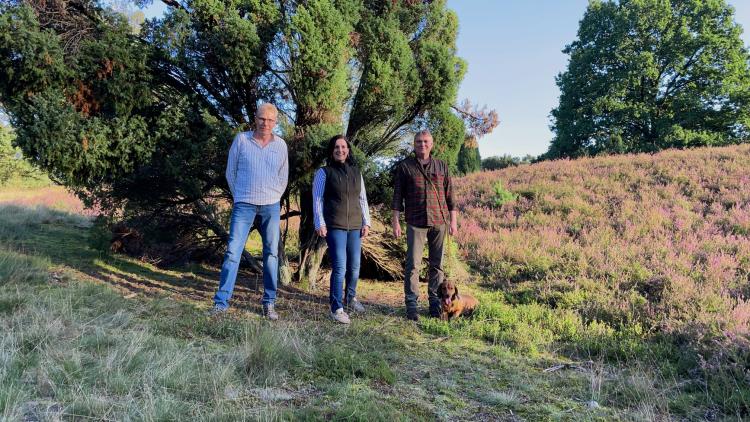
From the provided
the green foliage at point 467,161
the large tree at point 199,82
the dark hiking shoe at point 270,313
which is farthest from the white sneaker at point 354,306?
the green foliage at point 467,161

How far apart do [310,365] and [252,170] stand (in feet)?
6.94

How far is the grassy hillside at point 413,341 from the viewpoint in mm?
2490

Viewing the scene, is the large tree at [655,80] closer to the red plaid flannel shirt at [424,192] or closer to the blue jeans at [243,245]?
the red plaid flannel shirt at [424,192]

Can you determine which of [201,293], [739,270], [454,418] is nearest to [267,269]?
[201,293]

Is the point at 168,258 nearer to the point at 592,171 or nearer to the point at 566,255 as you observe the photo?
the point at 566,255

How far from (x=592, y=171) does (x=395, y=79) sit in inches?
382

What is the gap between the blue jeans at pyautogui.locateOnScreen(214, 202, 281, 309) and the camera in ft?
14.2

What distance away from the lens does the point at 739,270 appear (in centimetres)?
572

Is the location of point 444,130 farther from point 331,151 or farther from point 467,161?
point 467,161

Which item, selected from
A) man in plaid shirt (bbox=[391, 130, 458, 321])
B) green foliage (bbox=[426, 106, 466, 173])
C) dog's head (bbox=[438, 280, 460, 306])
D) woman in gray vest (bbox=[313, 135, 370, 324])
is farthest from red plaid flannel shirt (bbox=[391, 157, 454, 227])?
green foliage (bbox=[426, 106, 466, 173])

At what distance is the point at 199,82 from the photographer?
5289 millimetres

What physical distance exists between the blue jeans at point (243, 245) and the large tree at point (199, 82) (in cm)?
102

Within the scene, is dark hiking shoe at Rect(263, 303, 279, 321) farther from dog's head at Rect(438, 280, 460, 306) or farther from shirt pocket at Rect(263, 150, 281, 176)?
dog's head at Rect(438, 280, 460, 306)

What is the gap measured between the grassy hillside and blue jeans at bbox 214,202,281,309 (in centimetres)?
27
